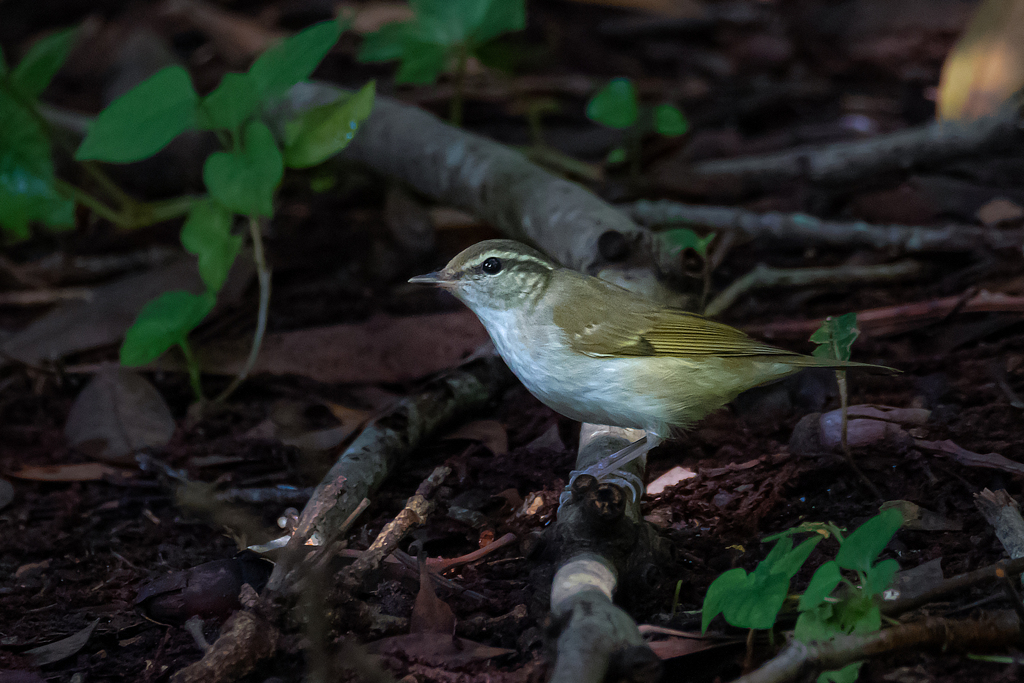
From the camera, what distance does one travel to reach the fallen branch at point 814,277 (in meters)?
4.70

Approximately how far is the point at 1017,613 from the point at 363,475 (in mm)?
2287

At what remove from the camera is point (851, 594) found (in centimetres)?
234

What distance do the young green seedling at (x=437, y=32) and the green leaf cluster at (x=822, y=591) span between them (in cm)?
407

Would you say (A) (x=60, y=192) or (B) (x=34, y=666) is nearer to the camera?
(B) (x=34, y=666)

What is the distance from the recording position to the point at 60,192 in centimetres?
501

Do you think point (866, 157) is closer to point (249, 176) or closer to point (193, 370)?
point (249, 176)

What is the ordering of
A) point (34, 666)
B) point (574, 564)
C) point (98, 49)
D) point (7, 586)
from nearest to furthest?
point (574, 564) < point (34, 666) < point (7, 586) < point (98, 49)

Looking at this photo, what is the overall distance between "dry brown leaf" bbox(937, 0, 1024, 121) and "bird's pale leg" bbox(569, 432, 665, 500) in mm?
3734

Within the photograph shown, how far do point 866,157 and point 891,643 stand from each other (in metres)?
4.27

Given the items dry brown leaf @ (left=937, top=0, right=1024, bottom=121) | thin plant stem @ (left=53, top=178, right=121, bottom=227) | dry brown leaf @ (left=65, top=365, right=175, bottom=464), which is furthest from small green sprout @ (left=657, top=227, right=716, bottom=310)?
thin plant stem @ (left=53, top=178, right=121, bottom=227)

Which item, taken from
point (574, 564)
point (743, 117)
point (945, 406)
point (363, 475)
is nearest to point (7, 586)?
point (363, 475)

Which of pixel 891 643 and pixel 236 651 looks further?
pixel 236 651

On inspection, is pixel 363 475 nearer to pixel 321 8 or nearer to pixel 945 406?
pixel 945 406

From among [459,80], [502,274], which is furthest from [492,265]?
[459,80]
